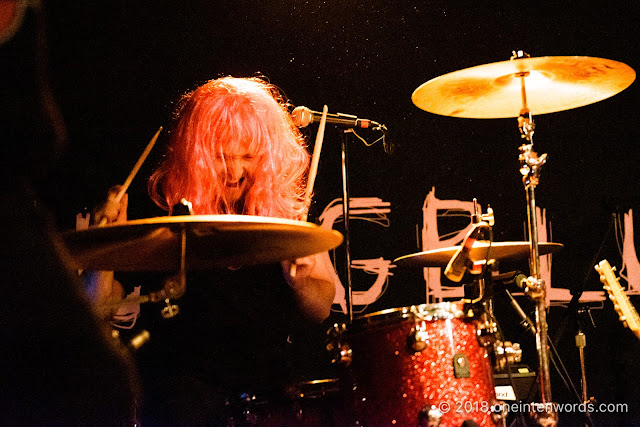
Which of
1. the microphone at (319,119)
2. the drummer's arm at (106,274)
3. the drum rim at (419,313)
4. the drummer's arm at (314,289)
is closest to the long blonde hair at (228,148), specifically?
the microphone at (319,119)

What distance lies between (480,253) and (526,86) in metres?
0.75

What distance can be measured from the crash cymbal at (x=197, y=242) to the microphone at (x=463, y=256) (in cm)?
78

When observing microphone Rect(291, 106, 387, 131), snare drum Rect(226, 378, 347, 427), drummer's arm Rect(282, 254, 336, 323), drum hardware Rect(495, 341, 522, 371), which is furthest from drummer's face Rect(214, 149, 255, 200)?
drum hardware Rect(495, 341, 522, 371)

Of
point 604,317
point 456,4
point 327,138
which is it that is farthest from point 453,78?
point 604,317

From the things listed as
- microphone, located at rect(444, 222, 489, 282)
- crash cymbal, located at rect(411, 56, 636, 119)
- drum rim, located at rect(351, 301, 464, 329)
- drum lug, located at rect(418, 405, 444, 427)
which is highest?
crash cymbal, located at rect(411, 56, 636, 119)

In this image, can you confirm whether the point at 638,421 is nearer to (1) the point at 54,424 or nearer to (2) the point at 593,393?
(2) the point at 593,393

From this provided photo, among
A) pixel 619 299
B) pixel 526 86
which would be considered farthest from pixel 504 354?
pixel 619 299

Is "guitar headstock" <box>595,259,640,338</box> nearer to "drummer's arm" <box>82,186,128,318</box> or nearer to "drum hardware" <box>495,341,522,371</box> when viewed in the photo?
"drum hardware" <box>495,341,522,371</box>

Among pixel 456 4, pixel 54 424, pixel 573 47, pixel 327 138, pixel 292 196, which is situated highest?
pixel 456 4

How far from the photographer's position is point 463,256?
2.15 meters

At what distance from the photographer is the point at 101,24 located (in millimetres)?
3371

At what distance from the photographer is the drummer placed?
2.12m

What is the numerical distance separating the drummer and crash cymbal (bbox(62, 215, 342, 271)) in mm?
280

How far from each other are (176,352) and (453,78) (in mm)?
1462
